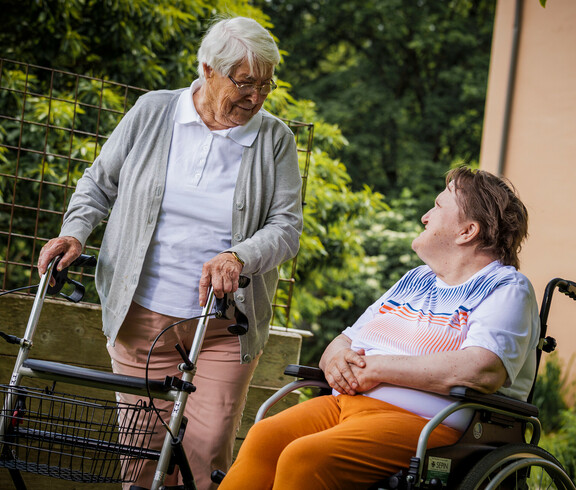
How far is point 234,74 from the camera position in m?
2.06

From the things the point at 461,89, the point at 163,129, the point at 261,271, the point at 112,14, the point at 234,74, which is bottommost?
the point at 261,271

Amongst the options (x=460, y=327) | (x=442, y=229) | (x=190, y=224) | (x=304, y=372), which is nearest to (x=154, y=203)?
(x=190, y=224)

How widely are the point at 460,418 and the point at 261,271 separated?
68cm

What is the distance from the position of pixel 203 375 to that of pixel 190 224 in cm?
45

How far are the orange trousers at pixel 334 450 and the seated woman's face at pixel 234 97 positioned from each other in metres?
0.87

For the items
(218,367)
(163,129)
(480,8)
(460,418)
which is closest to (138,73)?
(163,129)

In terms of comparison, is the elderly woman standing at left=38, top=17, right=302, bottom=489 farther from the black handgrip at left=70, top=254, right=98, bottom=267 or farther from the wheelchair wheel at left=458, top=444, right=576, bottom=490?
the wheelchair wheel at left=458, top=444, right=576, bottom=490

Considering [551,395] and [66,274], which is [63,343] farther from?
[551,395]

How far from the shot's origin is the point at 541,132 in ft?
20.6

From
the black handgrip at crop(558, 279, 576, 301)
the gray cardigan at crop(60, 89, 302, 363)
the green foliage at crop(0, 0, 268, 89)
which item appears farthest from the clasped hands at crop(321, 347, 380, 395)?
the green foliage at crop(0, 0, 268, 89)

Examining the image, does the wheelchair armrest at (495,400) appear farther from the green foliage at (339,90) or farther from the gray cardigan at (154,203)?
the green foliage at (339,90)

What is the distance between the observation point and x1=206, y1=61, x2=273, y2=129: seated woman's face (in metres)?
2.06

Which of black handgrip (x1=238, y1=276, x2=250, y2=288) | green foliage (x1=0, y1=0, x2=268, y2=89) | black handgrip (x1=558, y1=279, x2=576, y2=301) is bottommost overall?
black handgrip (x1=238, y1=276, x2=250, y2=288)

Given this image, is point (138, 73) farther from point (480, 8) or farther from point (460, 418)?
point (480, 8)
